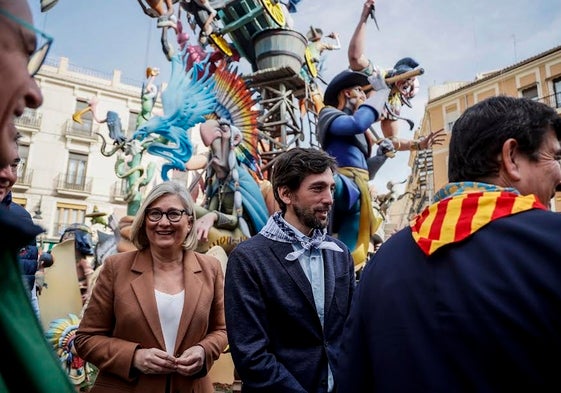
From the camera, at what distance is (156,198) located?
2133 millimetres

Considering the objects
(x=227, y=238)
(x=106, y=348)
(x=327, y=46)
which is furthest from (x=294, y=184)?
(x=327, y=46)

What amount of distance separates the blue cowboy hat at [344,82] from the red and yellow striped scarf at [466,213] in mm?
3512

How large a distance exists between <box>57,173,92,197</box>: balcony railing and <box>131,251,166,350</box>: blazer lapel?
23149 millimetres

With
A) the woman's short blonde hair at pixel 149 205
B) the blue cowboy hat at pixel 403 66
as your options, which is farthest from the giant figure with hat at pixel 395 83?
the woman's short blonde hair at pixel 149 205

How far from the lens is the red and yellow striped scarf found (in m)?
0.92

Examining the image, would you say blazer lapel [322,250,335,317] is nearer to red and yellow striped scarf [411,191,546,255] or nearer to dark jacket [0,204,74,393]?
red and yellow striped scarf [411,191,546,255]

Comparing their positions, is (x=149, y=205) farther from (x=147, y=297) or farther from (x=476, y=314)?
(x=476, y=314)

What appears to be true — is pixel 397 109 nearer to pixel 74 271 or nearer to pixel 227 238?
pixel 227 238

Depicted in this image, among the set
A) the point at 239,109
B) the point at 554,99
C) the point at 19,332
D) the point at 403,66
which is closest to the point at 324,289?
the point at 19,332

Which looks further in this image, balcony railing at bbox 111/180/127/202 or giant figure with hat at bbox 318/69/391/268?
balcony railing at bbox 111/180/127/202

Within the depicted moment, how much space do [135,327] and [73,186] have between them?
2390 cm

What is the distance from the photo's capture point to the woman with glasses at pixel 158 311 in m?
1.75

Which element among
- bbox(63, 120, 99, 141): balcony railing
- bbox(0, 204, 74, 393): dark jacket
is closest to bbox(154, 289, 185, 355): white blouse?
Result: bbox(0, 204, 74, 393): dark jacket

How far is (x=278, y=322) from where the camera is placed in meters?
1.59
